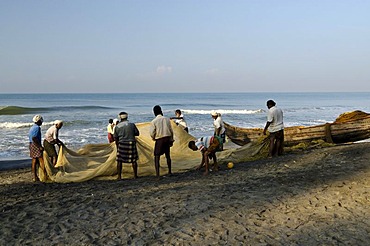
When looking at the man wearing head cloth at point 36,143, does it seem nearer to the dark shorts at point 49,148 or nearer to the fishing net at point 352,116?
the dark shorts at point 49,148

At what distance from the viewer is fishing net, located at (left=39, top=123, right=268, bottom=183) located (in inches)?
332

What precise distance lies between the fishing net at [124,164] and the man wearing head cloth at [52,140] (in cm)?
22

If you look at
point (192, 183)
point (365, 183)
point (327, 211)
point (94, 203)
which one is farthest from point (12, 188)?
point (365, 183)

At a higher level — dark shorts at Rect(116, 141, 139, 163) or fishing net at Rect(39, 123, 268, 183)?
dark shorts at Rect(116, 141, 139, 163)

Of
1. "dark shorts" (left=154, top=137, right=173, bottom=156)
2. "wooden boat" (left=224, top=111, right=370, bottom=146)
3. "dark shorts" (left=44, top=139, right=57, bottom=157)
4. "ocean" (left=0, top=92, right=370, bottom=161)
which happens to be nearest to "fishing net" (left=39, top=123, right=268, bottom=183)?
"dark shorts" (left=44, top=139, right=57, bottom=157)

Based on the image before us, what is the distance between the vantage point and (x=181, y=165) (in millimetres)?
9500

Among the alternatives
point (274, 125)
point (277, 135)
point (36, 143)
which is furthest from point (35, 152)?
point (277, 135)

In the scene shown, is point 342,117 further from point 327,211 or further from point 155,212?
point 155,212

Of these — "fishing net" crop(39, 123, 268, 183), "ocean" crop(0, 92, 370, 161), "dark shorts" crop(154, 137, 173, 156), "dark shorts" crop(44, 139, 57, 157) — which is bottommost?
"ocean" crop(0, 92, 370, 161)

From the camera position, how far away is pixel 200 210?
560 cm

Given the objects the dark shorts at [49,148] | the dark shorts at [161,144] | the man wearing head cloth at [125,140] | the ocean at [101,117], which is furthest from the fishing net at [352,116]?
the ocean at [101,117]

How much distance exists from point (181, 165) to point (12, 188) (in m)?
3.75

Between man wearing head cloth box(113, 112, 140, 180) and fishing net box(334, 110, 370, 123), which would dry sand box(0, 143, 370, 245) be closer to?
man wearing head cloth box(113, 112, 140, 180)

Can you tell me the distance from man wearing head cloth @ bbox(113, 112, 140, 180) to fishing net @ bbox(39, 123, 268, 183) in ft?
1.50
